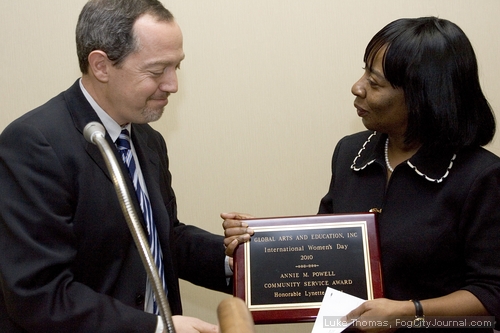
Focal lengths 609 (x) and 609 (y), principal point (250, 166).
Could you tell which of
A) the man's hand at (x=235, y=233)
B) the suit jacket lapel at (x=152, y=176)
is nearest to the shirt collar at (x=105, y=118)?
the suit jacket lapel at (x=152, y=176)

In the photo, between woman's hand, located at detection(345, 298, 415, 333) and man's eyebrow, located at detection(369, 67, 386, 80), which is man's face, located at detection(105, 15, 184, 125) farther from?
woman's hand, located at detection(345, 298, 415, 333)

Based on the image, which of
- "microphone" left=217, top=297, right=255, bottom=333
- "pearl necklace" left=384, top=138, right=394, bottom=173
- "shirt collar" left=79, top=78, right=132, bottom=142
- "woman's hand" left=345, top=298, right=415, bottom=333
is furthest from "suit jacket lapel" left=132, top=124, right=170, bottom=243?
"microphone" left=217, top=297, right=255, bottom=333

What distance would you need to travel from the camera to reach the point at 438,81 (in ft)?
Answer: 5.98

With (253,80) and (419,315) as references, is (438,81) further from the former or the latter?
(253,80)

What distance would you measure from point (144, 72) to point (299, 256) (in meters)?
0.73

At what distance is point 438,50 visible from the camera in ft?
5.99

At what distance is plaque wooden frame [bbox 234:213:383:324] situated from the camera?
5.90 feet

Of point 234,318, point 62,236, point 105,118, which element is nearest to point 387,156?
point 105,118

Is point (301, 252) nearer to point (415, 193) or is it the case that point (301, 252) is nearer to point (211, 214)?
point (415, 193)

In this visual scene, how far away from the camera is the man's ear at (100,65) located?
1.80m

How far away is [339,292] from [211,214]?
1.34 metres

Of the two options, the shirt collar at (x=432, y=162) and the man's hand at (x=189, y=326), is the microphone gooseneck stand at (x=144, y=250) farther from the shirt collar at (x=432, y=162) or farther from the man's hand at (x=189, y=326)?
the shirt collar at (x=432, y=162)

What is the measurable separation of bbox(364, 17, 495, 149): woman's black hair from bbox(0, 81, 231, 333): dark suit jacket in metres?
0.93

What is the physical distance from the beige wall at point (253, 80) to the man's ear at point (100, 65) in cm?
112
